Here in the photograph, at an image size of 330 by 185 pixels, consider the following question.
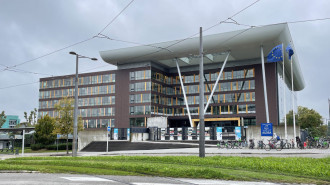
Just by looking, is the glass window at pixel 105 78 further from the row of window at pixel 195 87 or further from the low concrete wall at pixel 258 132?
the low concrete wall at pixel 258 132

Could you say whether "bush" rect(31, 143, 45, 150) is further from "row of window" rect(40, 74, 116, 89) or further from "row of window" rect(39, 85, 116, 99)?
"row of window" rect(40, 74, 116, 89)

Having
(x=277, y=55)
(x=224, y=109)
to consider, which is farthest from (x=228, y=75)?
(x=277, y=55)

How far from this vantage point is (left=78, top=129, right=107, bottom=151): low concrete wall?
→ 44.3 m

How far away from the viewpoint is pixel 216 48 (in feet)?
200

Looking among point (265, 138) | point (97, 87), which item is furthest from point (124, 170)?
point (97, 87)

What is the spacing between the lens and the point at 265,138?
101 feet

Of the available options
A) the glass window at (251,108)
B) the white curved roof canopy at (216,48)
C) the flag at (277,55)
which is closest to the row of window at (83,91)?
the white curved roof canopy at (216,48)

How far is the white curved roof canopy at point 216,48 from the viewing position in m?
54.7

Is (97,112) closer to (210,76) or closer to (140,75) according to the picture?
(140,75)

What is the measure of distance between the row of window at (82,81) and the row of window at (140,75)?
600cm

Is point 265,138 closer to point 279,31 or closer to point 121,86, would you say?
point 279,31

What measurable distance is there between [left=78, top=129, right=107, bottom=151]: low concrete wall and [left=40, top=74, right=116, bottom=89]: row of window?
114ft

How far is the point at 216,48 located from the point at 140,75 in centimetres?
2033

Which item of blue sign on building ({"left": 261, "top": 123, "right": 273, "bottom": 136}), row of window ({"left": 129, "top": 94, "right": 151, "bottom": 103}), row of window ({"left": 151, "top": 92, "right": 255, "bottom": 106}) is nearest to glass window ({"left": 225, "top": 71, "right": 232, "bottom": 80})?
row of window ({"left": 151, "top": 92, "right": 255, "bottom": 106})
